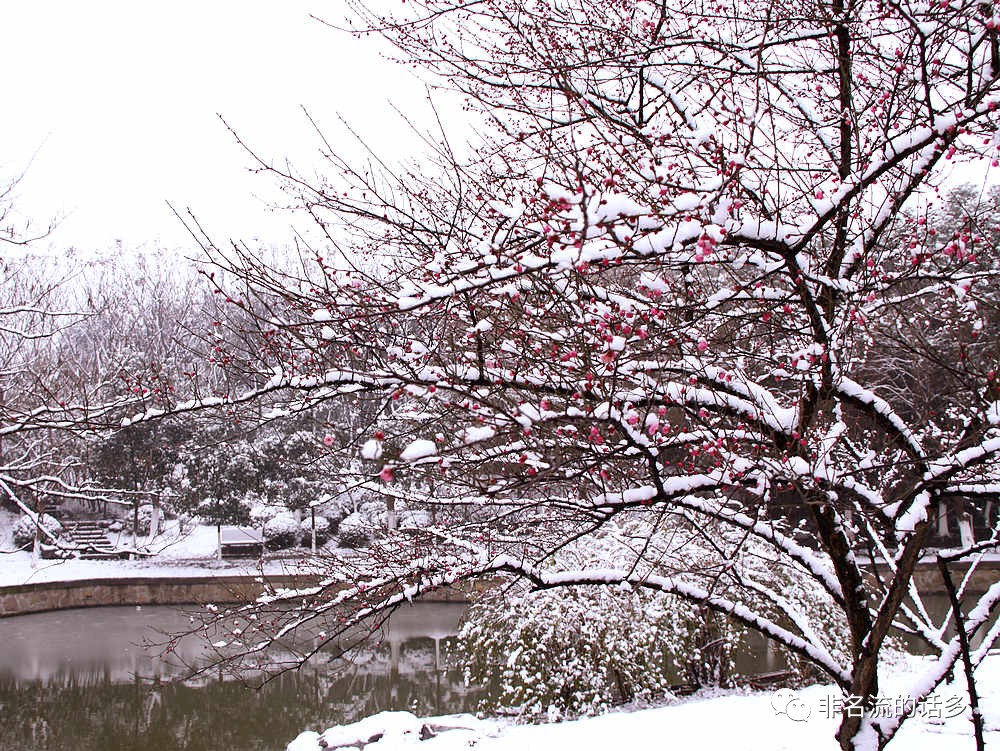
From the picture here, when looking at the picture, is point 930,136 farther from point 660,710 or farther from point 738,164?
point 660,710

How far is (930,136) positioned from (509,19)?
190 centimetres

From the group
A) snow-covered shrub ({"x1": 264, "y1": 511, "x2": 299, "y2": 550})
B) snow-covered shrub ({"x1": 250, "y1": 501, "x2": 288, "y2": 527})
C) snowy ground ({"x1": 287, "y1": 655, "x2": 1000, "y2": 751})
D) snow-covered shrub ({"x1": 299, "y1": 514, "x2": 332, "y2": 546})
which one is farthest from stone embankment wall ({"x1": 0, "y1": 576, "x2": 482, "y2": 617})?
snowy ground ({"x1": 287, "y1": 655, "x2": 1000, "y2": 751})

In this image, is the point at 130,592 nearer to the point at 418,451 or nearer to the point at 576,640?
the point at 576,640

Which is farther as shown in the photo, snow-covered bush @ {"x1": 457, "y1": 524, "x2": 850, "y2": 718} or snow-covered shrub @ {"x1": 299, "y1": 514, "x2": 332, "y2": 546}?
snow-covered shrub @ {"x1": 299, "y1": 514, "x2": 332, "y2": 546}

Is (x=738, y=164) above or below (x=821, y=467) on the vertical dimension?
above

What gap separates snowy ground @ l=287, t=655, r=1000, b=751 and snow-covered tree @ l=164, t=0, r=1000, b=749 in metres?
1.83

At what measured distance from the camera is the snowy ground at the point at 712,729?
533 cm

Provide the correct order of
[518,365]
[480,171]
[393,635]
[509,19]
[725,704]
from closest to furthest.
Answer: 1. [518,365]
2. [509,19]
3. [480,171]
4. [725,704]
5. [393,635]

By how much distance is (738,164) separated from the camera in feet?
9.12

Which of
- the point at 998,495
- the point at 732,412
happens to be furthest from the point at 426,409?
the point at 998,495

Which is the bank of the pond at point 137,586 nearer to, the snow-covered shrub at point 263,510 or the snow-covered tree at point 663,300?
the snow-covered shrub at point 263,510

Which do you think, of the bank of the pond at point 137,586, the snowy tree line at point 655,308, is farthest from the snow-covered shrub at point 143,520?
the snowy tree line at point 655,308

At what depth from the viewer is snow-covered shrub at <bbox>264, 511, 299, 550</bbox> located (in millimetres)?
22281

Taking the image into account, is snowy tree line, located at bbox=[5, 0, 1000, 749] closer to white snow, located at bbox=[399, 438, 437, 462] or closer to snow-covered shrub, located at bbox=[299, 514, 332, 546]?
white snow, located at bbox=[399, 438, 437, 462]
